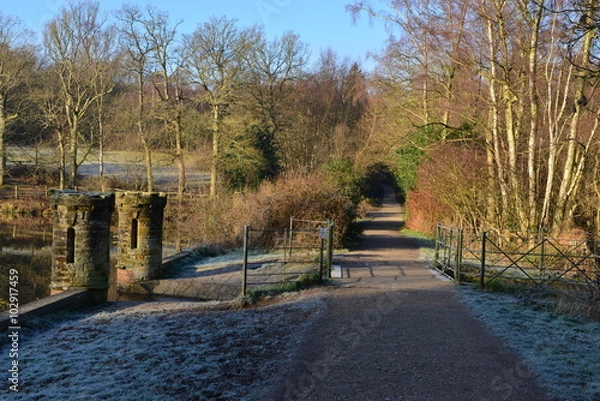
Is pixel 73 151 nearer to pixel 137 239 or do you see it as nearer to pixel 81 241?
pixel 137 239

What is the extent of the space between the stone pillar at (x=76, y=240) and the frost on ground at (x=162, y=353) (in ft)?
5.63

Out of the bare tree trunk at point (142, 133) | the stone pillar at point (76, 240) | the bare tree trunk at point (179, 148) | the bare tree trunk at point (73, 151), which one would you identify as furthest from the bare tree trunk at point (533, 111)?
the bare tree trunk at point (73, 151)

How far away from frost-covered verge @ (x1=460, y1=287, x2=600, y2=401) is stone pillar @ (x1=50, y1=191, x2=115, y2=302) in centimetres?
753

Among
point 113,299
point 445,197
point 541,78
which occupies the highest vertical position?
point 541,78

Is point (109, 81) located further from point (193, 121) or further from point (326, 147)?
point (326, 147)

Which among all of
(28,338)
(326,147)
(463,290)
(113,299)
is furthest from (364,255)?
(326,147)

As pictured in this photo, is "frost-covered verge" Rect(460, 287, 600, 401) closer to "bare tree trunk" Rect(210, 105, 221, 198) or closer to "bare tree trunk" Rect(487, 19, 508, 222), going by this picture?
"bare tree trunk" Rect(487, 19, 508, 222)

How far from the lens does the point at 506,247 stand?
17.6m

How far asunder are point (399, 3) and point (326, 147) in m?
17.5

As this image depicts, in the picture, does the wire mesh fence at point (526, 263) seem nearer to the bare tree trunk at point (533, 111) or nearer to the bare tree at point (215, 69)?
the bare tree trunk at point (533, 111)

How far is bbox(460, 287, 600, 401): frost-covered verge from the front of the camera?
6.29m

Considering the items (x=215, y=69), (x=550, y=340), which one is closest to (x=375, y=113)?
(x=215, y=69)

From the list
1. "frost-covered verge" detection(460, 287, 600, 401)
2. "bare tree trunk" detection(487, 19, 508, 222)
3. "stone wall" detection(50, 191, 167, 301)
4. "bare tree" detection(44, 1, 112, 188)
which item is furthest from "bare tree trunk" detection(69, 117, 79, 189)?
"frost-covered verge" detection(460, 287, 600, 401)

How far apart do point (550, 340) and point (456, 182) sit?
13935mm
